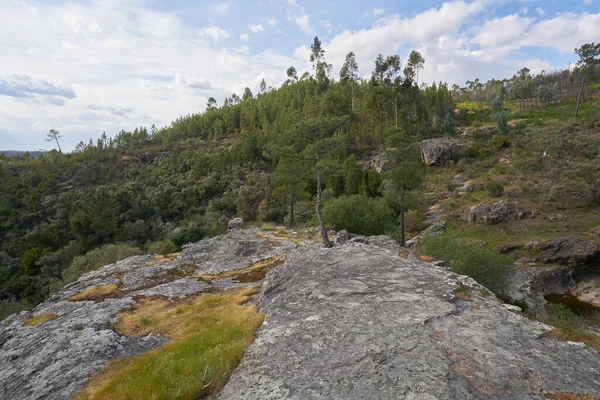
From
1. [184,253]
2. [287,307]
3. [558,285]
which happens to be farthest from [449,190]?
[287,307]

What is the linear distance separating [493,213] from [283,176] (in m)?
32.1

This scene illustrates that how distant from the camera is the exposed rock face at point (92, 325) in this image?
523 inches

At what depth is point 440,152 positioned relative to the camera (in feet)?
243

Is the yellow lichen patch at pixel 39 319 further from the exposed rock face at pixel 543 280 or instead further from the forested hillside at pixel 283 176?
the exposed rock face at pixel 543 280

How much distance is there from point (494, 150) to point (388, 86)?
29205 millimetres

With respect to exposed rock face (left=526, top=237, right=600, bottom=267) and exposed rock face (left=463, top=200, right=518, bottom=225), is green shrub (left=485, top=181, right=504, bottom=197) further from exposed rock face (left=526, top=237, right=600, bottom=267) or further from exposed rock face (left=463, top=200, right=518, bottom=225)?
exposed rock face (left=526, top=237, right=600, bottom=267)

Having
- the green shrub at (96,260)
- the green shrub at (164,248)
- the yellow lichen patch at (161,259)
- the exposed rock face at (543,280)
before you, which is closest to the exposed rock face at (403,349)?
the yellow lichen patch at (161,259)


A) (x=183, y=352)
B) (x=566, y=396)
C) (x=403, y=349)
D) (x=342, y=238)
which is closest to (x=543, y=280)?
(x=342, y=238)

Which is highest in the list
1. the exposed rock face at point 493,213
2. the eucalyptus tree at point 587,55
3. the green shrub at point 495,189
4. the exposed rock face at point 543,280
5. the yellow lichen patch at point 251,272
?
the eucalyptus tree at point 587,55

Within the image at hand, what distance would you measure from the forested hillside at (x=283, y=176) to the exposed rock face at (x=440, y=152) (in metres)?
2.87

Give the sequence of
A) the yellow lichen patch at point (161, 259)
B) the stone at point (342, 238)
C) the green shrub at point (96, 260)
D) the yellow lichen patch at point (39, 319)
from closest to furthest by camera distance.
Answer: the yellow lichen patch at point (39, 319)
the stone at point (342, 238)
the yellow lichen patch at point (161, 259)
the green shrub at point (96, 260)

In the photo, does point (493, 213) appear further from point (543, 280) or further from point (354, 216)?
point (354, 216)

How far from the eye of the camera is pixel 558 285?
37.9 m

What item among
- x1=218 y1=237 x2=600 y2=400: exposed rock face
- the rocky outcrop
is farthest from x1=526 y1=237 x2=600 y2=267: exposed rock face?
x1=218 y1=237 x2=600 y2=400: exposed rock face
